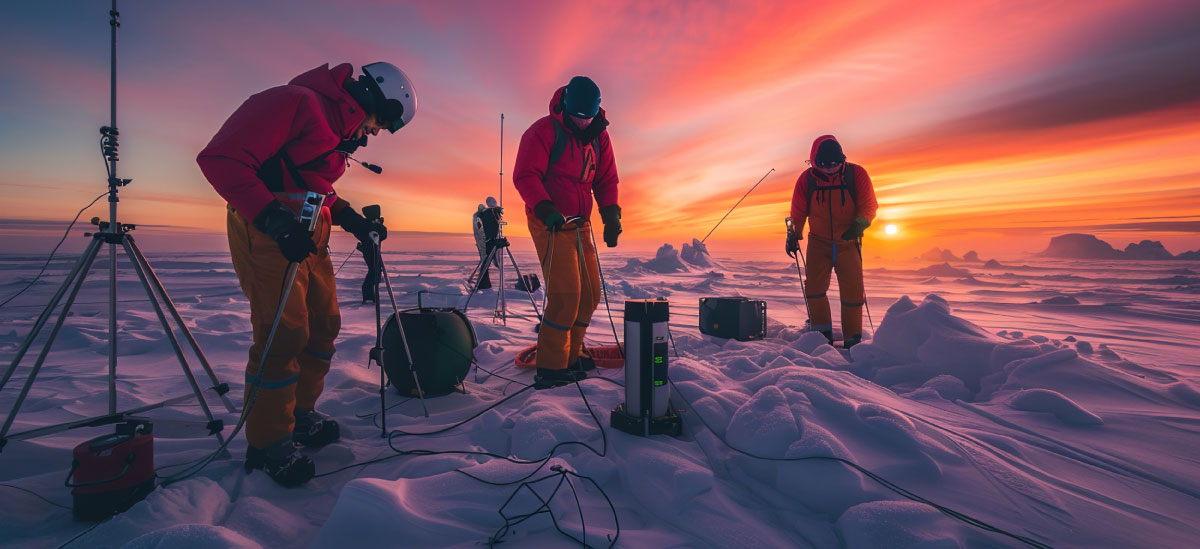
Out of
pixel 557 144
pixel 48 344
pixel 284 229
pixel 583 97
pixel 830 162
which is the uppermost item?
pixel 583 97

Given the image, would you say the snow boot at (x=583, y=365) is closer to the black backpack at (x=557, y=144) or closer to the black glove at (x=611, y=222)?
the black glove at (x=611, y=222)

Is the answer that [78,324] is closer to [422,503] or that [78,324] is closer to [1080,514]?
[422,503]

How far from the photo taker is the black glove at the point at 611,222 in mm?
4195

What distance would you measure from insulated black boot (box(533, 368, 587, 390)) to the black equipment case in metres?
2.91

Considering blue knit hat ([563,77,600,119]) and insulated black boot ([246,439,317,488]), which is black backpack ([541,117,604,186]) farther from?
insulated black boot ([246,439,317,488])

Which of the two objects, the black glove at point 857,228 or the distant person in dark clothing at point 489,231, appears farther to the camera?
the distant person in dark clothing at point 489,231

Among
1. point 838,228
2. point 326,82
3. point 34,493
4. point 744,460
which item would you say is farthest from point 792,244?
point 34,493

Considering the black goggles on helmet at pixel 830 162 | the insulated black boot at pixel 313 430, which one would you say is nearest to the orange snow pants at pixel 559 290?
the insulated black boot at pixel 313 430

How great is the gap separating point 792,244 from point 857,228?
93cm

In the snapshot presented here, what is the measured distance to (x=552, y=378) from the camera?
3.64 m

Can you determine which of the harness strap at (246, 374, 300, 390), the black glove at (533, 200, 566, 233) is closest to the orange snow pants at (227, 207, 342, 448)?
the harness strap at (246, 374, 300, 390)

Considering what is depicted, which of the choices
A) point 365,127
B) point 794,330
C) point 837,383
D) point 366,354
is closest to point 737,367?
point 837,383

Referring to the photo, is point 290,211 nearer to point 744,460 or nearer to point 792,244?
point 744,460

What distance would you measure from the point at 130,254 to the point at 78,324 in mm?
7308
